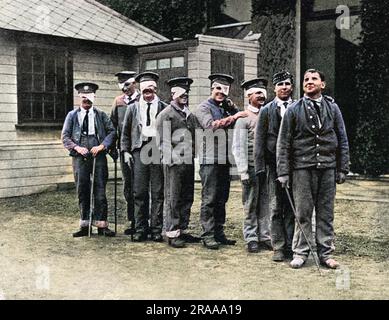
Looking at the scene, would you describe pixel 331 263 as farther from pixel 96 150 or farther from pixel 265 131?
pixel 96 150

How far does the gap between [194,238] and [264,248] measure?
0.91 metres

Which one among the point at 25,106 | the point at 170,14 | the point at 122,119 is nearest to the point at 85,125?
the point at 122,119

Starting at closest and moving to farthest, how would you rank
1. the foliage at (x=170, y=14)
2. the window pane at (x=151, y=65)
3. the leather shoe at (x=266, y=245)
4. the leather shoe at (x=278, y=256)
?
the leather shoe at (x=278, y=256)
the leather shoe at (x=266, y=245)
the window pane at (x=151, y=65)
the foliage at (x=170, y=14)

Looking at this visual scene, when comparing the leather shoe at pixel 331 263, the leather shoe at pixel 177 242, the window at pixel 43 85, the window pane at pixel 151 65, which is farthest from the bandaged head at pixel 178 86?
the window pane at pixel 151 65

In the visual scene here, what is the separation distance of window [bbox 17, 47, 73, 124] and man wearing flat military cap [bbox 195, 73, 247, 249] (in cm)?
560

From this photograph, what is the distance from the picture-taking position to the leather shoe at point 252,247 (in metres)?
6.27

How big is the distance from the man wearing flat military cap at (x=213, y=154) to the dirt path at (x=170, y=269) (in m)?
0.36

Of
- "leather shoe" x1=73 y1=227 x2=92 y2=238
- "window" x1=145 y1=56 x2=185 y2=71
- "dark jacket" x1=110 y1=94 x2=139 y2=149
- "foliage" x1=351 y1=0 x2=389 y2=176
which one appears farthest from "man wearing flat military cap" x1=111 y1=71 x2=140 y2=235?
"foliage" x1=351 y1=0 x2=389 y2=176

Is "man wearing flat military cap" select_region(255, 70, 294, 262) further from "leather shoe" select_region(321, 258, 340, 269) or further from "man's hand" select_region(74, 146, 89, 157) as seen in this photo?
"man's hand" select_region(74, 146, 89, 157)

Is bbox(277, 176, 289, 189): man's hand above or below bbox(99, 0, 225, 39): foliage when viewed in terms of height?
below

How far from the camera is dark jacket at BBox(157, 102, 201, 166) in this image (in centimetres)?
662

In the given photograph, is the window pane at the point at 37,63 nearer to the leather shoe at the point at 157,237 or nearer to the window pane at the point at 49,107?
the window pane at the point at 49,107

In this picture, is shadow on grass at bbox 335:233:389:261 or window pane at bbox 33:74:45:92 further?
window pane at bbox 33:74:45:92

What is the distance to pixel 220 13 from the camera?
58.0ft
